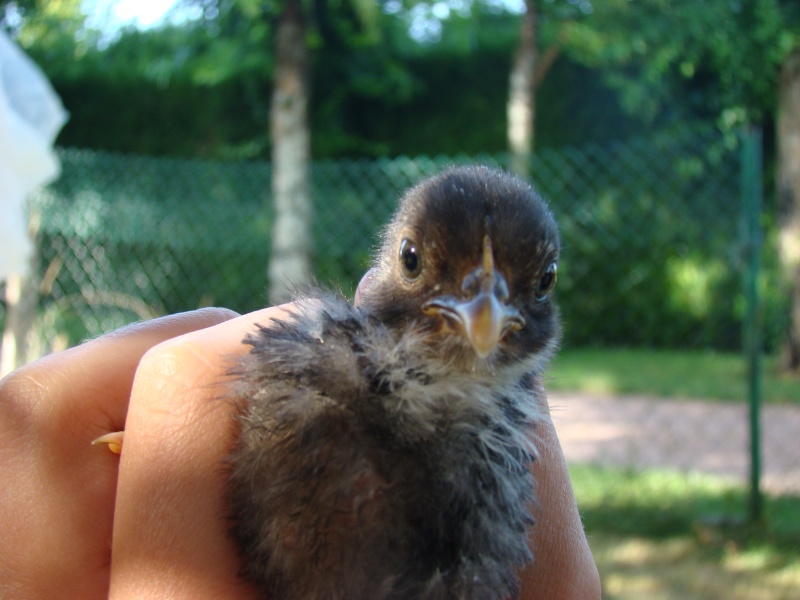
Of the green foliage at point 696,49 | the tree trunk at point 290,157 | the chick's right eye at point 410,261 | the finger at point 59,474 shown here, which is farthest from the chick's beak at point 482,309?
the green foliage at point 696,49

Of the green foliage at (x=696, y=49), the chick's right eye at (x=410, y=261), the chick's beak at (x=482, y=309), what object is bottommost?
the chick's beak at (x=482, y=309)

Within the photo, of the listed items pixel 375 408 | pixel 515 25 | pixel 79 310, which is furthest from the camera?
pixel 515 25

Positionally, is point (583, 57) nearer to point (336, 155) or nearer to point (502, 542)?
point (336, 155)

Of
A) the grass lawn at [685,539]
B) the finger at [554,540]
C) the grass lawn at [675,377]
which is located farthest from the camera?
the grass lawn at [675,377]

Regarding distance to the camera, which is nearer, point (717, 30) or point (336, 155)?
point (717, 30)

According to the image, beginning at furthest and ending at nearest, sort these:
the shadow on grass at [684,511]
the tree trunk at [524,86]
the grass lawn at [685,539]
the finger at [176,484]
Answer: the tree trunk at [524,86] < the shadow on grass at [684,511] < the grass lawn at [685,539] < the finger at [176,484]

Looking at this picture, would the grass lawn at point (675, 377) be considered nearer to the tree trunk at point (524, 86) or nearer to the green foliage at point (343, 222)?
the green foliage at point (343, 222)

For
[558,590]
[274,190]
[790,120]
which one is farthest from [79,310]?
[790,120]
